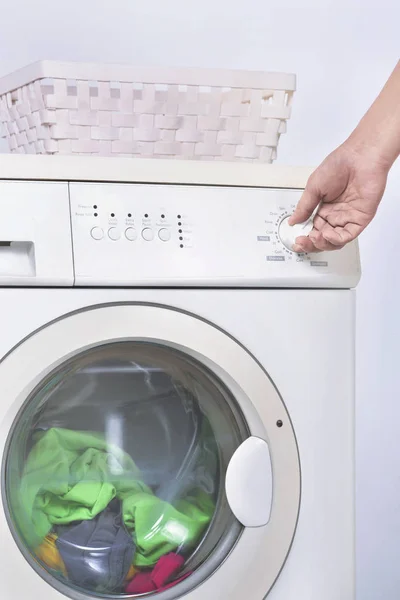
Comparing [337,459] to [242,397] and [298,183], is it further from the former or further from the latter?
[298,183]

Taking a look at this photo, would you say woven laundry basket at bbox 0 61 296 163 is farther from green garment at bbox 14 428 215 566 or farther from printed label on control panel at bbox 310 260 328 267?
green garment at bbox 14 428 215 566

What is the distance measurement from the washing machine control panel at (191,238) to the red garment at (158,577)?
38cm

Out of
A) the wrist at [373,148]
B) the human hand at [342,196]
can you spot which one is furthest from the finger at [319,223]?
the wrist at [373,148]

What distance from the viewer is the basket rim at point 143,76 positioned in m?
1.10

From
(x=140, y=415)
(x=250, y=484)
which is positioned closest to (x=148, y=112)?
(x=140, y=415)

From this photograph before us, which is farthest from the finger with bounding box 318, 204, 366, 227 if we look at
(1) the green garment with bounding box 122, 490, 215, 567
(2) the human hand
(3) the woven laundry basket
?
(1) the green garment with bounding box 122, 490, 215, 567

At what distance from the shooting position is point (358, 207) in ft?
3.27

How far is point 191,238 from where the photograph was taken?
39.9 inches

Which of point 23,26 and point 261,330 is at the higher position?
point 23,26

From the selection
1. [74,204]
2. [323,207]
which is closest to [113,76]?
[74,204]

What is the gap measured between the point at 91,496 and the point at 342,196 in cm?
53

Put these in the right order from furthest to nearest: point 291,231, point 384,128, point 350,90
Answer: point 350,90
point 291,231
point 384,128

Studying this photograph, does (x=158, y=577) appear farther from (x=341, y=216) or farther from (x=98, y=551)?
(x=341, y=216)

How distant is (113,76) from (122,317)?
396 mm
